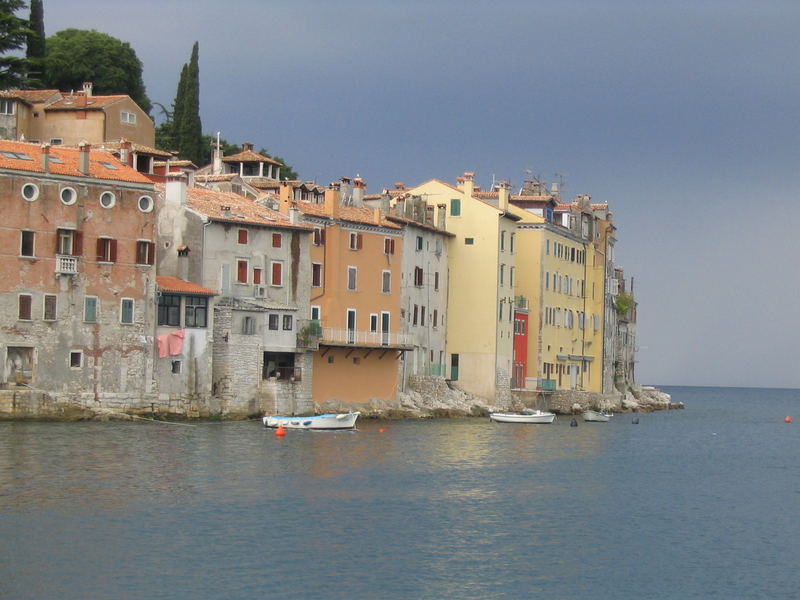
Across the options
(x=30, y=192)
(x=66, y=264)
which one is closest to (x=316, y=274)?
(x=66, y=264)

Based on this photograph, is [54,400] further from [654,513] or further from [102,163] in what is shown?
[654,513]

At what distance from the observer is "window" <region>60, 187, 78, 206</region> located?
200ft

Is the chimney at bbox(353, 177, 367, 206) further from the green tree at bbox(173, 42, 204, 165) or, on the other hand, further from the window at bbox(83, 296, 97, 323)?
the window at bbox(83, 296, 97, 323)

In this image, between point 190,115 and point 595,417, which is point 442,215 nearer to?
point 595,417

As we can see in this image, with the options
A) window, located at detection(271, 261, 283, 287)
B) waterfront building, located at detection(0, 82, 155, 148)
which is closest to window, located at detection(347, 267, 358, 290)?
window, located at detection(271, 261, 283, 287)

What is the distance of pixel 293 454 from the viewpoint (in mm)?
54844

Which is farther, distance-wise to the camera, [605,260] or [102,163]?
[605,260]

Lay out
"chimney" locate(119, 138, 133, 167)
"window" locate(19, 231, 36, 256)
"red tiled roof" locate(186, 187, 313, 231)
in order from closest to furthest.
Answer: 1. "window" locate(19, 231, 36, 256)
2. "red tiled roof" locate(186, 187, 313, 231)
3. "chimney" locate(119, 138, 133, 167)

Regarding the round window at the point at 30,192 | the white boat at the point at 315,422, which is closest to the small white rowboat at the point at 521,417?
the white boat at the point at 315,422

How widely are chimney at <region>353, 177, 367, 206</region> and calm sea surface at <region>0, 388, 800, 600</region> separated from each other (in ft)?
71.5

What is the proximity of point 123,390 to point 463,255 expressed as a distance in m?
31.2

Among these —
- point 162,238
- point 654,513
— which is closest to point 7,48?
point 162,238

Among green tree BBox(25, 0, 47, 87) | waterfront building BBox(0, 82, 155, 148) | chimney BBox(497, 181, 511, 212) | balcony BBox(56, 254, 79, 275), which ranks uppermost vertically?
green tree BBox(25, 0, 47, 87)

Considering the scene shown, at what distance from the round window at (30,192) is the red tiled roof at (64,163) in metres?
0.64
